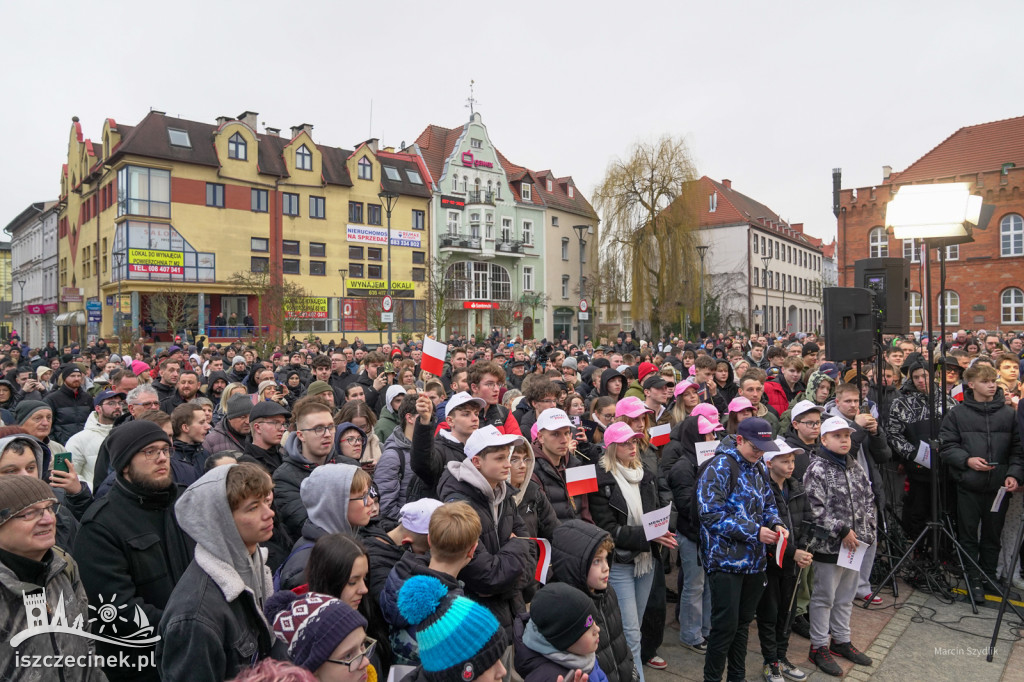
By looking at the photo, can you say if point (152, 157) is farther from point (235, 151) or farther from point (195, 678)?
point (195, 678)

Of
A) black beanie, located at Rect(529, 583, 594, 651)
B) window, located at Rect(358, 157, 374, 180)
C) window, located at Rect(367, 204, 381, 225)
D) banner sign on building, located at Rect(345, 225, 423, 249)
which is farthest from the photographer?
window, located at Rect(367, 204, 381, 225)

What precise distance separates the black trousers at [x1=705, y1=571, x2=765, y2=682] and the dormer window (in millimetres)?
39832

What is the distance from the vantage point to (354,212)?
42.7 meters

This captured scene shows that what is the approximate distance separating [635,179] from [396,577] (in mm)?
36832

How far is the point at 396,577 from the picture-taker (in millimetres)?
2854

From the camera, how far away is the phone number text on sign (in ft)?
112

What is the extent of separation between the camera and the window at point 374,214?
142 ft

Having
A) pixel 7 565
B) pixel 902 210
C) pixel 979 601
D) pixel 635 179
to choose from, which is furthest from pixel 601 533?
pixel 635 179

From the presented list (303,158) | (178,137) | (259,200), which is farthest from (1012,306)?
(178,137)

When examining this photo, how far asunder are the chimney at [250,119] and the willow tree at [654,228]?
22151mm

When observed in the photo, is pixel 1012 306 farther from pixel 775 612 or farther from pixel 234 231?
pixel 234 231

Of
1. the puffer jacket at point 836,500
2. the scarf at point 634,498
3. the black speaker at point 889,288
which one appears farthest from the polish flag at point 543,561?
the black speaker at point 889,288

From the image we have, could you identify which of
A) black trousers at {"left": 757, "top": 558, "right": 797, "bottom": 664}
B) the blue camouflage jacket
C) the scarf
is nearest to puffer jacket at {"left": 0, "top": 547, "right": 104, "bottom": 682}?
the scarf

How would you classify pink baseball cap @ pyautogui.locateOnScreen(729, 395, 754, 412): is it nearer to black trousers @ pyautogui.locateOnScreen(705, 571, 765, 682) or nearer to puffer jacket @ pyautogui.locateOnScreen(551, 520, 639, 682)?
black trousers @ pyautogui.locateOnScreen(705, 571, 765, 682)
